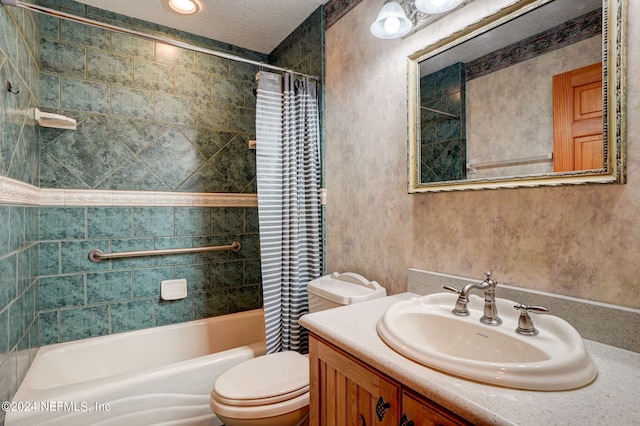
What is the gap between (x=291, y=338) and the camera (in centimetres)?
186

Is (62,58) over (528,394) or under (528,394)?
over

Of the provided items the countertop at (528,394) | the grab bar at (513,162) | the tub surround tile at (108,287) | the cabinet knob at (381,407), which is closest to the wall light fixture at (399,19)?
the grab bar at (513,162)

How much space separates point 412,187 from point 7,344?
1729 millimetres

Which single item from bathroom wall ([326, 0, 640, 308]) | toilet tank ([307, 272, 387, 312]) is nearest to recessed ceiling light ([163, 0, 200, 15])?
bathroom wall ([326, 0, 640, 308])

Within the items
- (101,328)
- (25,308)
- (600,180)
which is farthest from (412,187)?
(101,328)

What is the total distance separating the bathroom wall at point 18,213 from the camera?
3.84 feet

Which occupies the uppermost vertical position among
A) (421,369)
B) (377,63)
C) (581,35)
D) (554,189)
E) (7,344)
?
(377,63)

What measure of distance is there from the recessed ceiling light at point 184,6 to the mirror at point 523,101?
137cm

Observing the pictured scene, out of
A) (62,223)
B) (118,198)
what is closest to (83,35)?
(118,198)

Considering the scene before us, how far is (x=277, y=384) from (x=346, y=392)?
0.54m

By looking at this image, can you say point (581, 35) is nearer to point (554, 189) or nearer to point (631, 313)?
point (554, 189)

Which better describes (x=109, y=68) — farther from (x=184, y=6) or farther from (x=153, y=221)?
(x=153, y=221)

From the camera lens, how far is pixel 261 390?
4.27 feet

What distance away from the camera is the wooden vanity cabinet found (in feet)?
2.32
